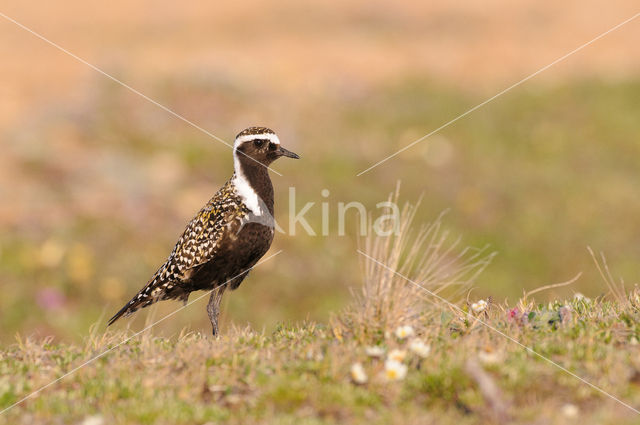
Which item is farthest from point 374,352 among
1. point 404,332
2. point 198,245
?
point 198,245

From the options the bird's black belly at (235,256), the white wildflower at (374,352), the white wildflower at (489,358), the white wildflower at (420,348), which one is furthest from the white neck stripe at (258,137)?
the white wildflower at (489,358)

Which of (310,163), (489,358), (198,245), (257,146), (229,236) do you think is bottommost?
(310,163)

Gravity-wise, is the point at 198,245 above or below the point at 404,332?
above

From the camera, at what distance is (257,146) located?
8.41 meters

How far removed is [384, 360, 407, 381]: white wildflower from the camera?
5.53 metres

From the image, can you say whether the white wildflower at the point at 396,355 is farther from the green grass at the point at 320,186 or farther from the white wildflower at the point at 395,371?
the green grass at the point at 320,186

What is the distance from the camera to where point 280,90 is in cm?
2409

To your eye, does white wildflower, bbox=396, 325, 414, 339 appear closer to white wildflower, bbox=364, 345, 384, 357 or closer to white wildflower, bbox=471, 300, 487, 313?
white wildflower, bbox=364, 345, 384, 357

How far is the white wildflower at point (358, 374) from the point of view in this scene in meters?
5.55

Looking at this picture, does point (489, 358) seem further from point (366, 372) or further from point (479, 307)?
point (479, 307)

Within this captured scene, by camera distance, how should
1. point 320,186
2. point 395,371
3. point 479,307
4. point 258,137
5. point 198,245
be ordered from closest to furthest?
point 395,371 < point 479,307 < point 198,245 < point 258,137 < point 320,186

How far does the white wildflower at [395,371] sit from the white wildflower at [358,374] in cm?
17

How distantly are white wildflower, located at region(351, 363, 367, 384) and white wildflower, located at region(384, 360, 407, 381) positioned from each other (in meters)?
0.17

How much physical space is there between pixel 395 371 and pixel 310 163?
1398cm
